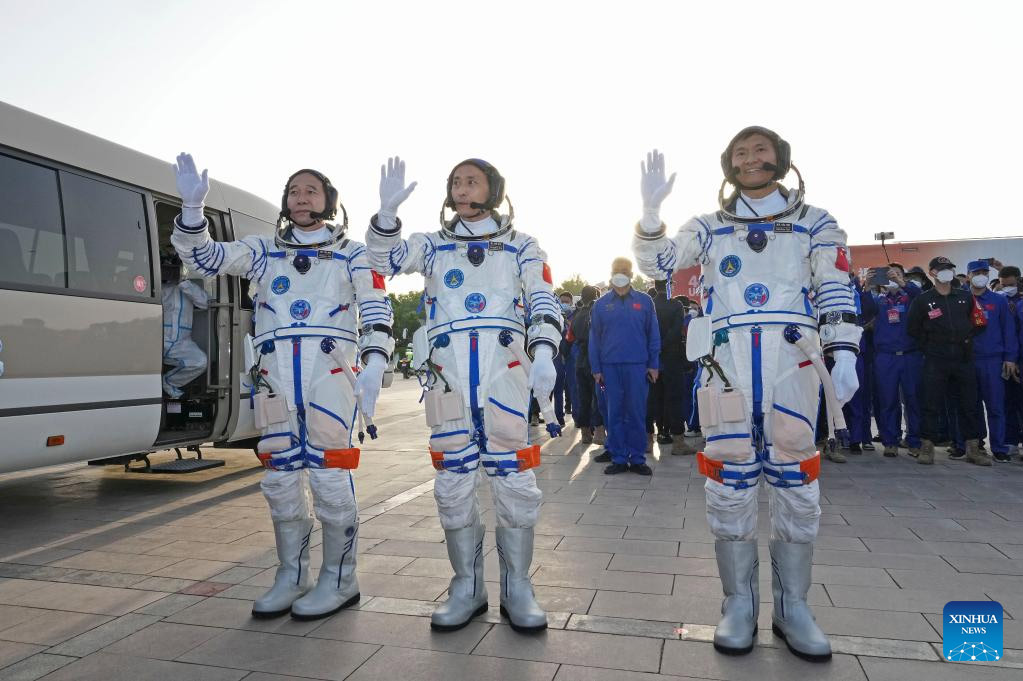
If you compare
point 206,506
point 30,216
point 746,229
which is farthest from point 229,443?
point 746,229

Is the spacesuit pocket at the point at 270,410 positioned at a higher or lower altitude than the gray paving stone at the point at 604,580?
higher

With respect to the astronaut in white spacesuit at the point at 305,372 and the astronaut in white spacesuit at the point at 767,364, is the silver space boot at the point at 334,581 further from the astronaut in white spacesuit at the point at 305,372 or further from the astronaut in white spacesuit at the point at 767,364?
the astronaut in white spacesuit at the point at 767,364

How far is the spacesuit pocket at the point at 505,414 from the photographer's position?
3.39 meters

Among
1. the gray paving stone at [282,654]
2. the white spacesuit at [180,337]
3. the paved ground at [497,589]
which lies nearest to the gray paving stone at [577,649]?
the paved ground at [497,589]

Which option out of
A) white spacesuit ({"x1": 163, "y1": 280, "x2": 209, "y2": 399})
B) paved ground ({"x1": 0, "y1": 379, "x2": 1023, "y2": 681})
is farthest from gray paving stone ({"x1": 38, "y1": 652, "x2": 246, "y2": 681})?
white spacesuit ({"x1": 163, "y1": 280, "x2": 209, "y2": 399})

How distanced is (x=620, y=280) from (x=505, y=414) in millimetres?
4452

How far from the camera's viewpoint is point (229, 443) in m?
7.78

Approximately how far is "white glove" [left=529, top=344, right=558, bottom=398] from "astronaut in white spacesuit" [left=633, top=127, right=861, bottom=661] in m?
0.64

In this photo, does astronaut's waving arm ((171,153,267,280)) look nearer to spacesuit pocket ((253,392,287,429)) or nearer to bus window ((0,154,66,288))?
spacesuit pocket ((253,392,287,429))

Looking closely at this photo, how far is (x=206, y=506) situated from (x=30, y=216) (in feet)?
9.11

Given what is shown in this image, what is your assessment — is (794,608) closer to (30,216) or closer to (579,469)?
(579,469)

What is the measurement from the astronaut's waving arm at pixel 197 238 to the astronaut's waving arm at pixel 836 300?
9.57ft

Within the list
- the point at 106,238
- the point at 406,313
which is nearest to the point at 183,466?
the point at 106,238

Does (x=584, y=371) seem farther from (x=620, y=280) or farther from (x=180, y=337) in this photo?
(x=180, y=337)
